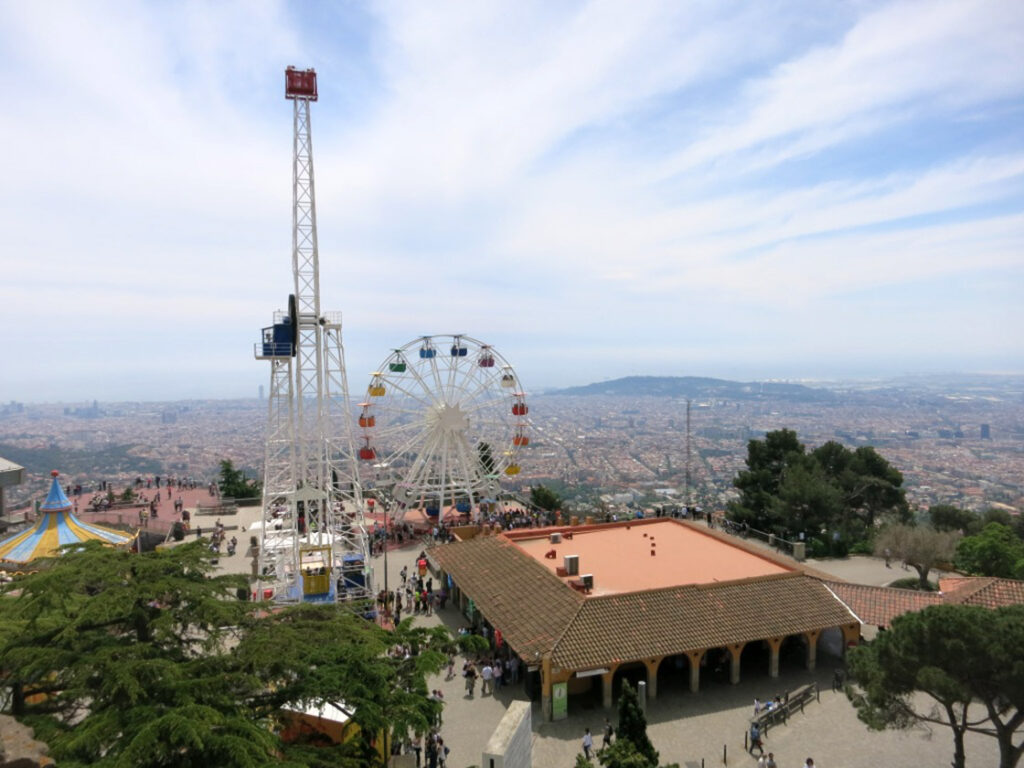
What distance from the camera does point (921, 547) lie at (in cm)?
2734

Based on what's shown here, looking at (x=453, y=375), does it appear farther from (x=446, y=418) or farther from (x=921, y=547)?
(x=921, y=547)

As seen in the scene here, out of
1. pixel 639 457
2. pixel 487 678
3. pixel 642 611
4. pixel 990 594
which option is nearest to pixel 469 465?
pixel 487 678

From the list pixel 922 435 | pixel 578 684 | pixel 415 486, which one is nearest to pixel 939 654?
pixel 578 684

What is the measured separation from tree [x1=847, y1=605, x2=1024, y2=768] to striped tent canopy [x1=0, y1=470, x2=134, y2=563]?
25.9 m

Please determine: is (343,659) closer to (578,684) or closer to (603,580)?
(578,684)

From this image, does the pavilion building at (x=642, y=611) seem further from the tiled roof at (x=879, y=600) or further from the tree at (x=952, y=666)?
the tree at (x=952, y=666)

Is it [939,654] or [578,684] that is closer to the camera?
[939,654]

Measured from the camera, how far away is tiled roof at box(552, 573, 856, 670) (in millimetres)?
17281

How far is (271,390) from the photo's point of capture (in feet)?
87.4

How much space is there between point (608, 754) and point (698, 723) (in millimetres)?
5143

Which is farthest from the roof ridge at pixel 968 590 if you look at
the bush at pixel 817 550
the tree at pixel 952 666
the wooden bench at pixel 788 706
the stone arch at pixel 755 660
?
the bush at pixel 817 550

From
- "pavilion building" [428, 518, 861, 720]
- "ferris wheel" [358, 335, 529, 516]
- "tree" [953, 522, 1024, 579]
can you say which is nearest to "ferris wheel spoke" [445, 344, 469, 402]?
"ferris wheel" [358, 335, 529, 516]

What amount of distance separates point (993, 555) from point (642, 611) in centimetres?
1667

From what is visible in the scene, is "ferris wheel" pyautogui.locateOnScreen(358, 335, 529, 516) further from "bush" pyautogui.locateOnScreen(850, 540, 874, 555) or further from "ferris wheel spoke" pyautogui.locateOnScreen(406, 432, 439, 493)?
"bush" pyautogui.locateOnScreen(850, 540, 874, 555)
